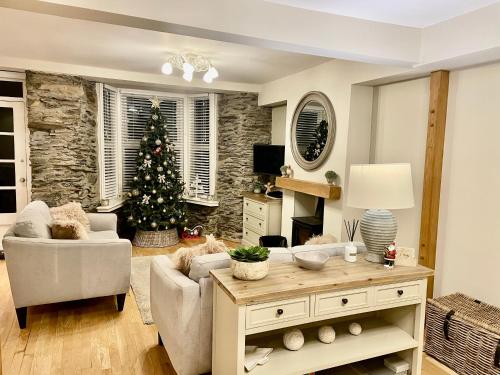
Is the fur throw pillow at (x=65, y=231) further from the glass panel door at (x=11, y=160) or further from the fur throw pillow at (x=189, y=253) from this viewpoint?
the glass panel door at (x=11, y=160)

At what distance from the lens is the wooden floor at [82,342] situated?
254cm

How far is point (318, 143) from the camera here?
4.46m

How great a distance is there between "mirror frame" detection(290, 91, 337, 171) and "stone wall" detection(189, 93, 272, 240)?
1151mm

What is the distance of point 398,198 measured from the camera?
234 cm

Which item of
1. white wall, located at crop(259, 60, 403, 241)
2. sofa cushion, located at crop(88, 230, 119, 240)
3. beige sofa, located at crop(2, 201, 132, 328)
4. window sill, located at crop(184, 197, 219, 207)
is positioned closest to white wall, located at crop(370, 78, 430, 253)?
white wall, located at crop(259, 60, 403, 241)

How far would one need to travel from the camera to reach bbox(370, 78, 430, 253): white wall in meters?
3.48

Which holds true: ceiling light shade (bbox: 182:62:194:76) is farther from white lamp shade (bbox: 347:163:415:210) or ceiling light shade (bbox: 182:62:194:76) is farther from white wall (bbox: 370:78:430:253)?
white lamp shade (bbox: 347:163:415:210)

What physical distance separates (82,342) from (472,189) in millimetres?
3493

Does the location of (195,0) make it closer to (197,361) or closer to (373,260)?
Answer: (373,260)

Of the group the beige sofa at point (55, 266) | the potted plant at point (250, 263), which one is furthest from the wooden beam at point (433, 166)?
the beige sofa at point (55, 266)

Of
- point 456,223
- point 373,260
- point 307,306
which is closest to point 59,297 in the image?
point 307,306

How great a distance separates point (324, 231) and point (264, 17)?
269 cm

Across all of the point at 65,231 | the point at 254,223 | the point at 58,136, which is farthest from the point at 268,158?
the point at 65,231

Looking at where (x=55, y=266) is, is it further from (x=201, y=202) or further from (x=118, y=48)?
(x=201, y=202)
